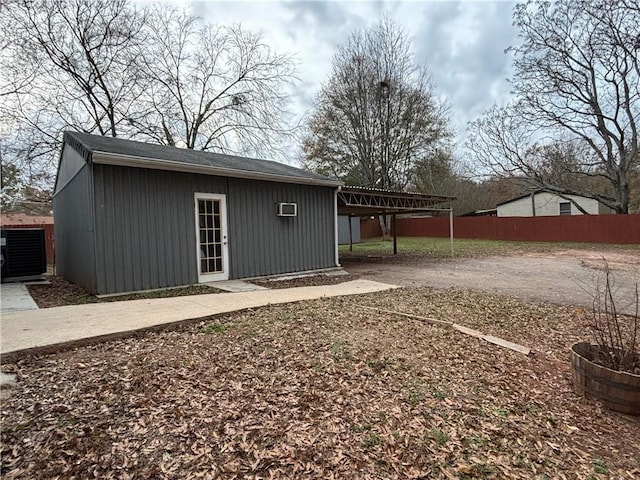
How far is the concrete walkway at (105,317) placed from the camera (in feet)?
9.67

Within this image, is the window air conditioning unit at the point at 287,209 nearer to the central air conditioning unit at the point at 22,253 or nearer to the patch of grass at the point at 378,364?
the patch of grass at the point at 378,364

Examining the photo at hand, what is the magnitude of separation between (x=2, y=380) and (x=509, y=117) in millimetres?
20024

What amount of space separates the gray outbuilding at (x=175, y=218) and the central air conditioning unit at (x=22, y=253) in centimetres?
53

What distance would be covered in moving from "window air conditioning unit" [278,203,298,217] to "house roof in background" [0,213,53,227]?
14.4 meters

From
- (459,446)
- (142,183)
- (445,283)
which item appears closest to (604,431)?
(459,446)

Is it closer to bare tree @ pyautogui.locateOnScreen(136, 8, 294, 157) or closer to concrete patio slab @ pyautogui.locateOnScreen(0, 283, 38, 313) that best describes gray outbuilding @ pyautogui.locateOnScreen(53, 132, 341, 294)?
concrete patio slab @ pyautogui.locateOnScreen(0, 283, 38, 313)

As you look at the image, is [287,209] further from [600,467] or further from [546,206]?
[546,206]

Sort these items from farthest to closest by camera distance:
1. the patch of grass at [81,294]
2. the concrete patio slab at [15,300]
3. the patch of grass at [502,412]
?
the patch of grass at [81,294] < the concrete patio slab at [15,300] < the patch of grass at [502,412]

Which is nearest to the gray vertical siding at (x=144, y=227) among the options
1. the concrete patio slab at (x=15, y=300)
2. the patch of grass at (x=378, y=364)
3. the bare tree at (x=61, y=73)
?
the concrete patio slab at (x=15, y=300)

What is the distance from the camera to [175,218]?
651cm

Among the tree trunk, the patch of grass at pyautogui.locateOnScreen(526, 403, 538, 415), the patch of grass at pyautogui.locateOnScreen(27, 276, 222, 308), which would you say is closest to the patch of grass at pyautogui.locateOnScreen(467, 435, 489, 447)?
the patch of grass at pyautogui.locateOnScreen(526, 403, 538, 415)

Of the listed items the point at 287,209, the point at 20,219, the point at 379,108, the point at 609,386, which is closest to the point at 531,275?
the point at 287,209

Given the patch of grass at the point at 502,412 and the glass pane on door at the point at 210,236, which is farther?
the glass pane on door at the point at 210,236

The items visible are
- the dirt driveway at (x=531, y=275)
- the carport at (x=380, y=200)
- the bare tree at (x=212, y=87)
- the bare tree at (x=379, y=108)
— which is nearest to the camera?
the dirt driveway at (x=531, y=275)
